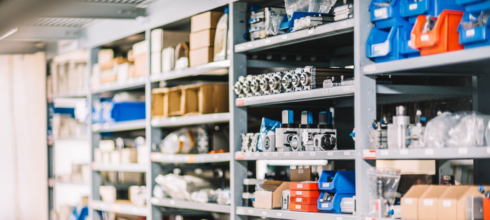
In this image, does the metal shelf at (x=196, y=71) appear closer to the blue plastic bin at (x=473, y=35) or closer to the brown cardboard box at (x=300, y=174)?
the brown cardboard box at (x=300, y=174)

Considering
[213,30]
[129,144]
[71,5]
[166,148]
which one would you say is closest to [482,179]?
[213,30]

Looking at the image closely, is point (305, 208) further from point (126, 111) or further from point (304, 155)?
point (126, 111)

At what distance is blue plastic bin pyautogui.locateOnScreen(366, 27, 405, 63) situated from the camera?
3.19 meters

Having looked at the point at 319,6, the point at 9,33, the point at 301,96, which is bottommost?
the point at 301,96

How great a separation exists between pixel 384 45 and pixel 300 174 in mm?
1317

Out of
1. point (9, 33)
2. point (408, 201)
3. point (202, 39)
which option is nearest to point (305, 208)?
point (408, 201)

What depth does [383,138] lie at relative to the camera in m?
3.27

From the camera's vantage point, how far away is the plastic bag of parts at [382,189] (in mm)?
3249

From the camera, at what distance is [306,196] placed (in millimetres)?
3736

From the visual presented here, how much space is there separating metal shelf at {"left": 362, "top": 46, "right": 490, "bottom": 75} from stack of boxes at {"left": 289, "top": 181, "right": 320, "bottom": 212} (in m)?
0.91

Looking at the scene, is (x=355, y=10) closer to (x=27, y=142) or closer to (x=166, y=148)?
(x=166, y=148)

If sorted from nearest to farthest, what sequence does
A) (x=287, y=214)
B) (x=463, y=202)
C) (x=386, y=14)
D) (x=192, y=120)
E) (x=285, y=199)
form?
(x=463, y=202) → (x=386, y=14) → (x=287, y=214) → (x=285, y=199) → (x=192, y=120)

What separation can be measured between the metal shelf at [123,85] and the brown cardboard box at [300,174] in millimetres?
2136

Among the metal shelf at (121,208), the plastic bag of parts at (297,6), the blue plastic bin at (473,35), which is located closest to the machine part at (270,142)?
the plastic bag of parts at (297,6)
